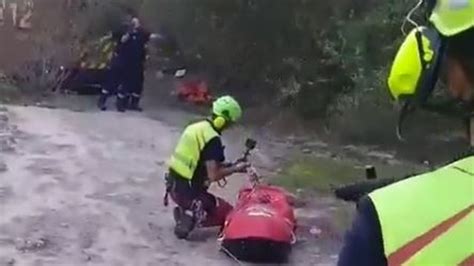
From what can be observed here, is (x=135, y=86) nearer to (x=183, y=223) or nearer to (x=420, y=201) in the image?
(x=183, y=223)

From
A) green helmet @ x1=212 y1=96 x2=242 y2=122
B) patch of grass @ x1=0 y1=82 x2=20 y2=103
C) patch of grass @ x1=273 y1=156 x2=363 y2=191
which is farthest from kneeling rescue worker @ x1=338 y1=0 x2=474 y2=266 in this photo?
patch of grass @ x1=0 y1=82 x2=20 y2=103

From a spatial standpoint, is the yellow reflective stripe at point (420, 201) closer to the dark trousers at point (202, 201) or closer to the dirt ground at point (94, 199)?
the dirt ground at point (94, 199)

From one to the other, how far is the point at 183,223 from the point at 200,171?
0.46m

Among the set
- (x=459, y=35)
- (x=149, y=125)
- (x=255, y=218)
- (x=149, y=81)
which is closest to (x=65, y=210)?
(x=255, y=218)

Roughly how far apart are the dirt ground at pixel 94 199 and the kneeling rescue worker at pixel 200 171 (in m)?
0.20

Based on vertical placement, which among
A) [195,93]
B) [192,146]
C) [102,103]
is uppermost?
[192,146]

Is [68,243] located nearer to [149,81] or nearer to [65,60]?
[65,60]

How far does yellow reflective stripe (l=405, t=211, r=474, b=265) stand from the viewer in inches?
70.2

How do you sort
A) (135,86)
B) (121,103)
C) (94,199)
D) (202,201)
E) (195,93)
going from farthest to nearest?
(195,93) < (135,86) < (121,103) < (94,199) < (202,201)

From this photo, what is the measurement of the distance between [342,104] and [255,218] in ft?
27.4

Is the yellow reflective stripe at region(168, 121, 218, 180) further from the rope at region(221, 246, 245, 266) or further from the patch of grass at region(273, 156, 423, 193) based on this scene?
the patch of grass at region(273, 156, 423, 193)

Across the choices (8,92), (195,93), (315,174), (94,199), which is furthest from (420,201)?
(8,92)

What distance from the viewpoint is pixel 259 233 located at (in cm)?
902

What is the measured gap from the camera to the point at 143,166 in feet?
44.4
